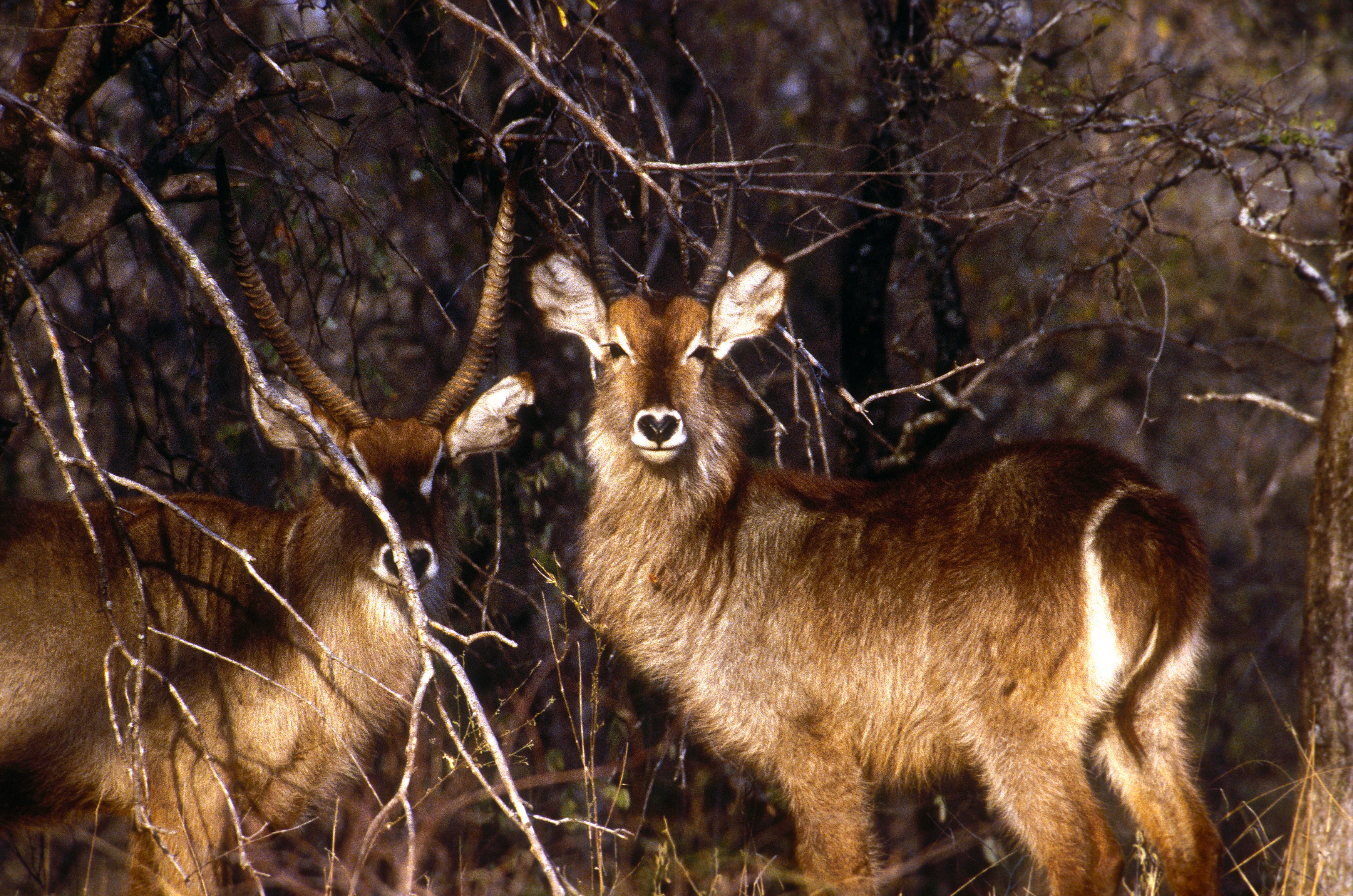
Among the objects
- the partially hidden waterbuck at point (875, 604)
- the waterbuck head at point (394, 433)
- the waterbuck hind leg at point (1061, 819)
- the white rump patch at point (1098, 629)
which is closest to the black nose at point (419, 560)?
the waterbuck head at point (394, 433)

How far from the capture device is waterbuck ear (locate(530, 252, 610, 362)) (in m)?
4.43

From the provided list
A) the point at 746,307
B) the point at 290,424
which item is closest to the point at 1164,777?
the point at 746,307

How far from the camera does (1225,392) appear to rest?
9.74 m

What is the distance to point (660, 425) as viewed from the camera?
12.8ft

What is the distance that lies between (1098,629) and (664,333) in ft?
6.33

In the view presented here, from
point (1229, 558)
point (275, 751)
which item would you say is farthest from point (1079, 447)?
point (1229, 558)

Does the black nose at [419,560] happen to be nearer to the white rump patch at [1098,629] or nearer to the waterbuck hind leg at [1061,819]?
the waterbuck hind leg at [1061,819]

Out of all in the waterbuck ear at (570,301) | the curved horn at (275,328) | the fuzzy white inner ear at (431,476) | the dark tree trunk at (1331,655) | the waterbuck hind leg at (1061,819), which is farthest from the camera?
the waterbuck ear at (570,301)

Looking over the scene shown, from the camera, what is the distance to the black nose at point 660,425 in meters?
3.89

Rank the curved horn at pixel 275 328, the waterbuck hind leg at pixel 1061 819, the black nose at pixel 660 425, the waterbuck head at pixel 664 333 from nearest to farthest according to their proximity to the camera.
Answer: the waterbuck hind leg at pixel 1061 819 → the curved horn at pixel 275 328 → the black nose at pixel 660 425 → the waterbuck head at pixel 664 333

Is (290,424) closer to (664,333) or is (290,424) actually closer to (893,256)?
(664,333)

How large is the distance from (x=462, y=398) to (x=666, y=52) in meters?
4.27

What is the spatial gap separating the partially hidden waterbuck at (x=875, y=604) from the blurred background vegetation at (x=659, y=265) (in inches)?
13.4

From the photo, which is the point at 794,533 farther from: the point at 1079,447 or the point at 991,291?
the point at 991,291
